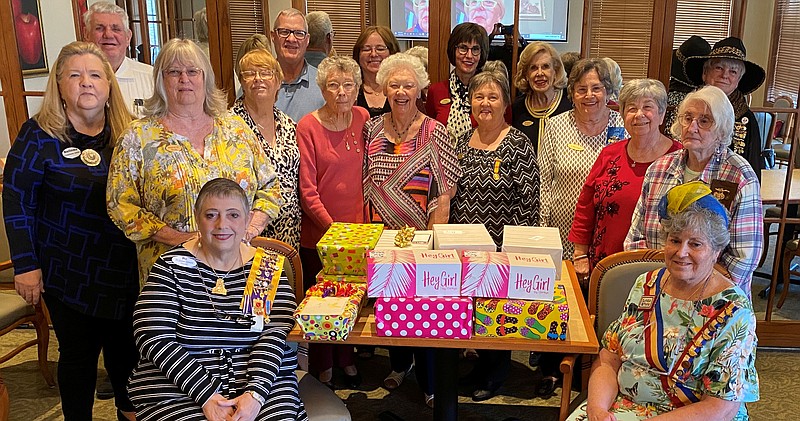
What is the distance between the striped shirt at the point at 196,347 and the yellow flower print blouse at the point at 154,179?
0.93 feet

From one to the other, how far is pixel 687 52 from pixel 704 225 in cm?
165

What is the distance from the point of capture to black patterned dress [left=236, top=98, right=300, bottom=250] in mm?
2727

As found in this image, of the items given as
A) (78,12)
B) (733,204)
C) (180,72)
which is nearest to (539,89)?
(733,204)

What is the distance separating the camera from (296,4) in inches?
134

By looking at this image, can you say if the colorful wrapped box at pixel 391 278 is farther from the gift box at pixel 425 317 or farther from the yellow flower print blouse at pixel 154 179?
the yellow flower print blouse at pixel 154 179

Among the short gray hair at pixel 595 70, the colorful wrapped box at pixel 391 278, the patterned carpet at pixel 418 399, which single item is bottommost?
the patterned carpet at pixel 418 399

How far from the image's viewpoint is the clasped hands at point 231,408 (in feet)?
6.15

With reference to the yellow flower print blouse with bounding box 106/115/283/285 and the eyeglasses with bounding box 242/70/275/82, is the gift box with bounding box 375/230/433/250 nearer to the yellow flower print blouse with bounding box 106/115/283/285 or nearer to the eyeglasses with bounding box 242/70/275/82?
the yellow flower print blouse with bounding box 106/115/283/285

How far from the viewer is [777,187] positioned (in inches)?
139

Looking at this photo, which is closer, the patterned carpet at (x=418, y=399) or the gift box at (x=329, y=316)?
the gift box at (x=329, y=316)

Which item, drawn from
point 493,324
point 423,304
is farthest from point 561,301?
point 423,304

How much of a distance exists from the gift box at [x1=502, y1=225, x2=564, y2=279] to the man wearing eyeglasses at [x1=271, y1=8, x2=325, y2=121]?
1.32 metres

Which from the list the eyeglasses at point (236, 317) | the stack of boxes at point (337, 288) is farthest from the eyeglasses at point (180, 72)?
the eyeglasses at point (236, 317)

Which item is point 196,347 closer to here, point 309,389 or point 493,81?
point 309,389
